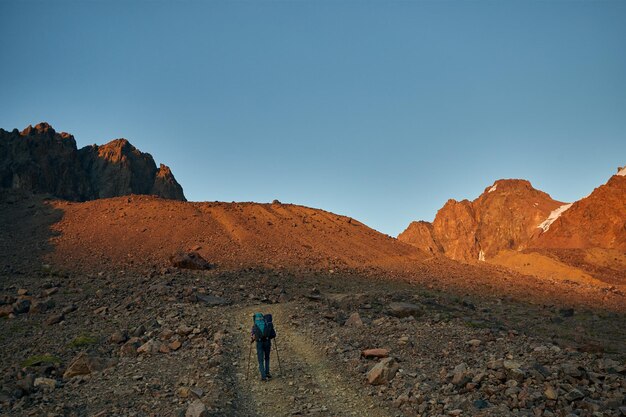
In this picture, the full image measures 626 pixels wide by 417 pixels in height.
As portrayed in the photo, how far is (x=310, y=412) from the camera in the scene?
11570 millimetres

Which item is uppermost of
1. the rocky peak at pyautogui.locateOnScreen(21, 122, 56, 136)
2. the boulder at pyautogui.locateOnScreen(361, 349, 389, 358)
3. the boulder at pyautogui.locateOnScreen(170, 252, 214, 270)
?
the rocky peak at pyautogui.locateOnScreen(21, 122, 56, 136)

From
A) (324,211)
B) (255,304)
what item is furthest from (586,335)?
(324,211)

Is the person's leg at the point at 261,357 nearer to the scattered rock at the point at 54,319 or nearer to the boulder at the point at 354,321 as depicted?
the boulder at the point at 354,321

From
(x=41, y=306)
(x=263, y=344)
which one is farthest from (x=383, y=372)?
(x=41, y=306)

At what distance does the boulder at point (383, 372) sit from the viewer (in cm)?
1309

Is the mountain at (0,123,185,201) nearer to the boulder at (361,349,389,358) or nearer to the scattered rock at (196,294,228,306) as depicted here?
the scattered rock at (196,294,228,306)

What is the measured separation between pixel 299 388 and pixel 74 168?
270ft

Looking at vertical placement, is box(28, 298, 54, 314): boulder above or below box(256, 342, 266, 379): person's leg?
above

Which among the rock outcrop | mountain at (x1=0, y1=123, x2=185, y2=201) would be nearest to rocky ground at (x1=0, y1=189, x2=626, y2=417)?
mountain at (x1=0, y1=123, x2=185, y2=201)

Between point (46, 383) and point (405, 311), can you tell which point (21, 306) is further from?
point (405, 311)

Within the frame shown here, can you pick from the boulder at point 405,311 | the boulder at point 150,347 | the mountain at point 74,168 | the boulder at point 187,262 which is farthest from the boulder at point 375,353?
the mountain at point 74,168

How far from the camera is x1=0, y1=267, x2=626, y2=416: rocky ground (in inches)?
452

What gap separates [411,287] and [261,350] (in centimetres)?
2284

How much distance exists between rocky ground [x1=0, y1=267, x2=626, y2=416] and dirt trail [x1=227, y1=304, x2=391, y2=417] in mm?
52
